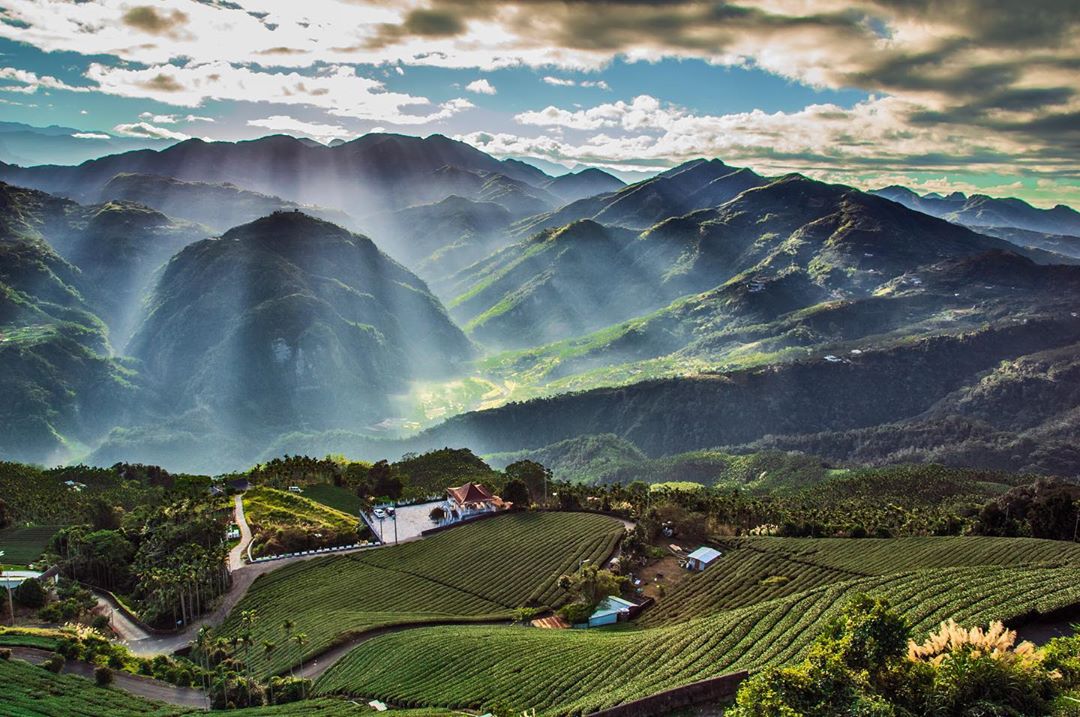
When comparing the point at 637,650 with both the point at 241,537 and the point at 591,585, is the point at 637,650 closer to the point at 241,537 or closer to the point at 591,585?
the point at 591,585

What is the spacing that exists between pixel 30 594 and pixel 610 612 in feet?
191

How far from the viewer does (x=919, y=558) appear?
6869cm

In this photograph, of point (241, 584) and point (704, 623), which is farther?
point (241, 584)

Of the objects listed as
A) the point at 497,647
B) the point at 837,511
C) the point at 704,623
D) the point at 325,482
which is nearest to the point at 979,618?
the point at 704,623

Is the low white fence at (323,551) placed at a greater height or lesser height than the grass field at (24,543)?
lesser

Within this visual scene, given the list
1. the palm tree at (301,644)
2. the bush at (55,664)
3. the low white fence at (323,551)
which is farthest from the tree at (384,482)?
the bush at (55,664)

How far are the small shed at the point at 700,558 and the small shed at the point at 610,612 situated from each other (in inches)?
482

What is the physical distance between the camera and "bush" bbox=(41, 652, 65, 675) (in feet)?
163

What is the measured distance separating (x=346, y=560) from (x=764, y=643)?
57155 millimetres

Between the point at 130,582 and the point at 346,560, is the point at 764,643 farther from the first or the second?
the point at 130,582

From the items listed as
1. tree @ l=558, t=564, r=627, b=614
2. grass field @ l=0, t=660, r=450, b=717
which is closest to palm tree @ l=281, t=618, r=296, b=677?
grass field @ l=0, t=660, r=450, b=717

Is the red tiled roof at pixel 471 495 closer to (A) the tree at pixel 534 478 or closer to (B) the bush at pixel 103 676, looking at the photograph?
(A) the tree at pixel 534 478

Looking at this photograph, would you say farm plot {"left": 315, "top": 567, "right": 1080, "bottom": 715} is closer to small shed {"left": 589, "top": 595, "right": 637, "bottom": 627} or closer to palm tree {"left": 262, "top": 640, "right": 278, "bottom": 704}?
palm tree {"left": 262, "top": 640, "right": 278, "bottom": 704}

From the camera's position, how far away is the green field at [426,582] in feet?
218
